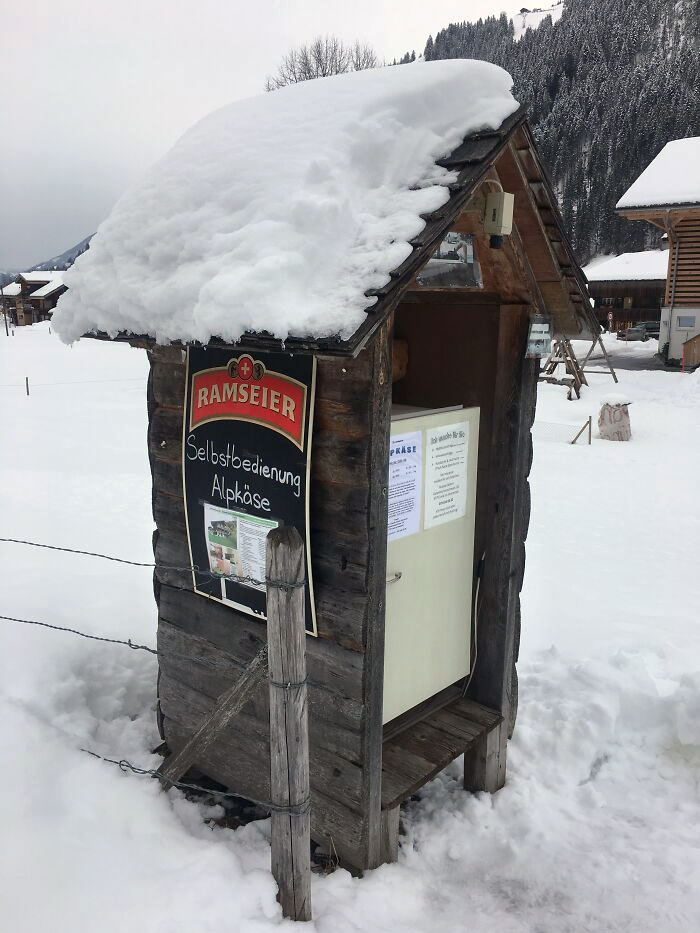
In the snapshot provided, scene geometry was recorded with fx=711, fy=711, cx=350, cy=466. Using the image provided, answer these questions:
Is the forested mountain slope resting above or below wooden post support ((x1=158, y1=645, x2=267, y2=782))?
above

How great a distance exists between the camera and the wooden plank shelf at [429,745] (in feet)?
11.9

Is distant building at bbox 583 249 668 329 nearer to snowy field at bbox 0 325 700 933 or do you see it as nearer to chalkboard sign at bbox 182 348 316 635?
snowy field at bbox 0 325 700 933

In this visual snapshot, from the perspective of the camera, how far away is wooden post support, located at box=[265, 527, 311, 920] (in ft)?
8.52

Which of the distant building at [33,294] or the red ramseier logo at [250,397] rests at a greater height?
the red ramseier logo at [250,397]

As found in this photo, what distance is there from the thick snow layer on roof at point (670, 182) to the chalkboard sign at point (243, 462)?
80.6 feet

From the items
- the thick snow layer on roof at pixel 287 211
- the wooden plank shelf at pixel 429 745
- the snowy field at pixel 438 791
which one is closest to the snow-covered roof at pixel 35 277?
the snowy field at pixel 438 791

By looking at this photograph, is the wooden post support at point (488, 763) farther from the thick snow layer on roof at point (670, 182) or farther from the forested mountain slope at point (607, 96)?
the forested mountain slope at point (607, 96)

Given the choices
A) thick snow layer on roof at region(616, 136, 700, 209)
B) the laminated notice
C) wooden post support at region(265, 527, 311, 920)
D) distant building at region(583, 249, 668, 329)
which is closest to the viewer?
wooden post support at region(265, 527, 311, 920)

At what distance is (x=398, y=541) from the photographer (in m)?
3.65

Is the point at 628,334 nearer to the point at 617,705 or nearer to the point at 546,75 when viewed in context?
the point at 617,705

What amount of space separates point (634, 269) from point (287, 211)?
1856 inches

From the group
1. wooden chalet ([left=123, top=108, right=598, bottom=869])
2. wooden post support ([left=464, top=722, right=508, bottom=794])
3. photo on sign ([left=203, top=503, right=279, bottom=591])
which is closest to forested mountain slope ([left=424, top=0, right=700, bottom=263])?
wooden chalet ([left=123, top=108, right=598, bottom=869])

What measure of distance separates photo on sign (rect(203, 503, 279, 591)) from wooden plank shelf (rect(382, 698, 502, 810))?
1.22m

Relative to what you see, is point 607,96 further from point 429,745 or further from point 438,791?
point 429,745
